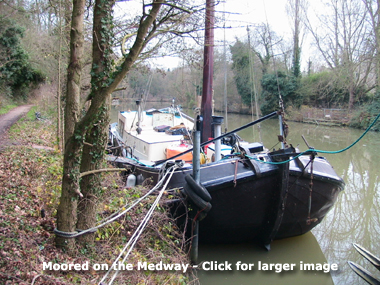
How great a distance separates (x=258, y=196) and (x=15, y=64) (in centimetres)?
1991

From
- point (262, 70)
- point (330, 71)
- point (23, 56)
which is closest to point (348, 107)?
point (330, 71)

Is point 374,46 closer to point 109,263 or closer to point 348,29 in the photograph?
point 348,29

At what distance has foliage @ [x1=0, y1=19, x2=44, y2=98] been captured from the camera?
16534mm

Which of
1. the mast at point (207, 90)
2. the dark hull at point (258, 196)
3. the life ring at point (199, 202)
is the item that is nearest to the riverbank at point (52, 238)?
the life ring at point (199, 202)

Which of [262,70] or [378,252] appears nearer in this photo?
[378,252]

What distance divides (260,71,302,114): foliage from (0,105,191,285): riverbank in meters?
23.7


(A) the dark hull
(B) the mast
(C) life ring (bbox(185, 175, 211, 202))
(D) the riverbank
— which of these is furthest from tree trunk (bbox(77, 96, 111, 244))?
(B) the mast

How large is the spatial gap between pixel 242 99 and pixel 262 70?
387 centimetres

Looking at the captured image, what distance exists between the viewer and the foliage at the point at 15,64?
1653 centimetres

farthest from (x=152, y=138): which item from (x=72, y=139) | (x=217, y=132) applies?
(x=72, y=139)

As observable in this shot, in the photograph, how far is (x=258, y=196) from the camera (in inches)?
176

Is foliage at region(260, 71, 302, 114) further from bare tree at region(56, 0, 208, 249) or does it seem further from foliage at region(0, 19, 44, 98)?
bare tree at region(56, 0, 208, 249)

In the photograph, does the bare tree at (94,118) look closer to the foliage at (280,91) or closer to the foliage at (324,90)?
the foliage at (324,90)

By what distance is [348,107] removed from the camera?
23156 millimetres
